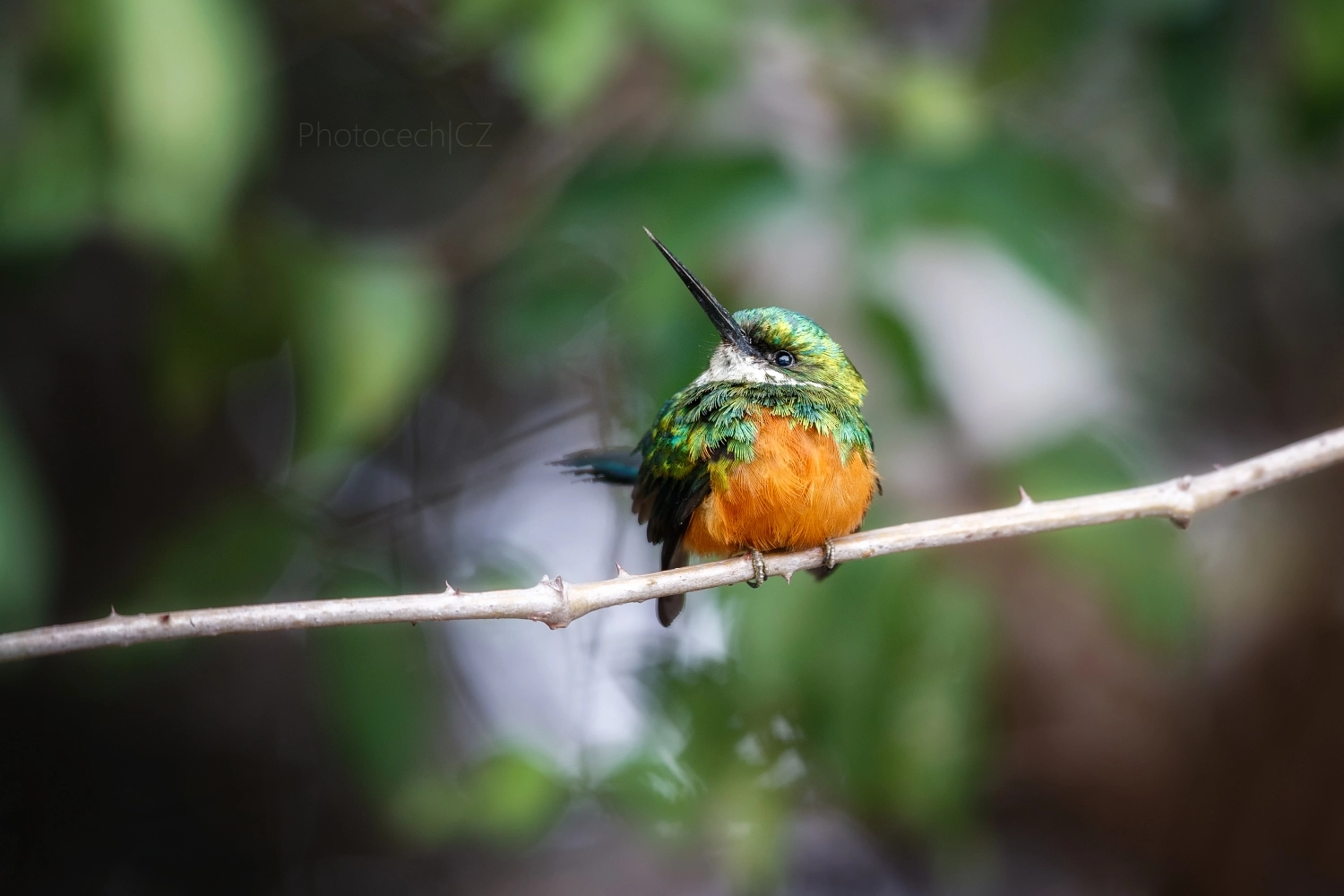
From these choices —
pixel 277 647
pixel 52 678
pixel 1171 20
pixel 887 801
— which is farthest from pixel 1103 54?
pixel 52 678

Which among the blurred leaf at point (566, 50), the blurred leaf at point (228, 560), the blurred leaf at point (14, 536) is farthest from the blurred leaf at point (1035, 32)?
the blurred leaf at point (14, 536)

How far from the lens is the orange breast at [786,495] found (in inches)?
61.9

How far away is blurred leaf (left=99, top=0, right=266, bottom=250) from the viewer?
127 cm

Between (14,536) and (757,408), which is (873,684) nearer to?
(757,408)

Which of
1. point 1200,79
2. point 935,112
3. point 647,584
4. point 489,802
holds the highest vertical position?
point 1200,79

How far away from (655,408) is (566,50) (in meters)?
0.56

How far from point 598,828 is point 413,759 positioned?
1452mm

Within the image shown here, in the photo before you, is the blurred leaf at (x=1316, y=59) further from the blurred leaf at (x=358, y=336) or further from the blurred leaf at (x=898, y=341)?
the blurred leaf at (x=358, y=336)

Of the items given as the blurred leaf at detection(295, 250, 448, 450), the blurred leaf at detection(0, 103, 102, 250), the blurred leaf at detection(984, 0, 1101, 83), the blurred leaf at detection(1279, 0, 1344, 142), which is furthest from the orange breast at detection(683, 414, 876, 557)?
the blurred leaf at detection(984, 0, 1101, 83)

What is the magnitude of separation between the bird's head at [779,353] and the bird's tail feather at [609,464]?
0.67 ft

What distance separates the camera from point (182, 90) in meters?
1.29

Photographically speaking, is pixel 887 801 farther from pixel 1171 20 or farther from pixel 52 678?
pixel 52 678

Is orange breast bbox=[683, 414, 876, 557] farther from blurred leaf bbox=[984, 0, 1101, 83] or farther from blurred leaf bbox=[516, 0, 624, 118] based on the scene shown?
blurred leaf bbox=[984, 0, 1101, 83]

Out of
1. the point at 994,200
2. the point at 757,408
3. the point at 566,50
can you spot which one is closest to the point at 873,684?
the point at 757,408
